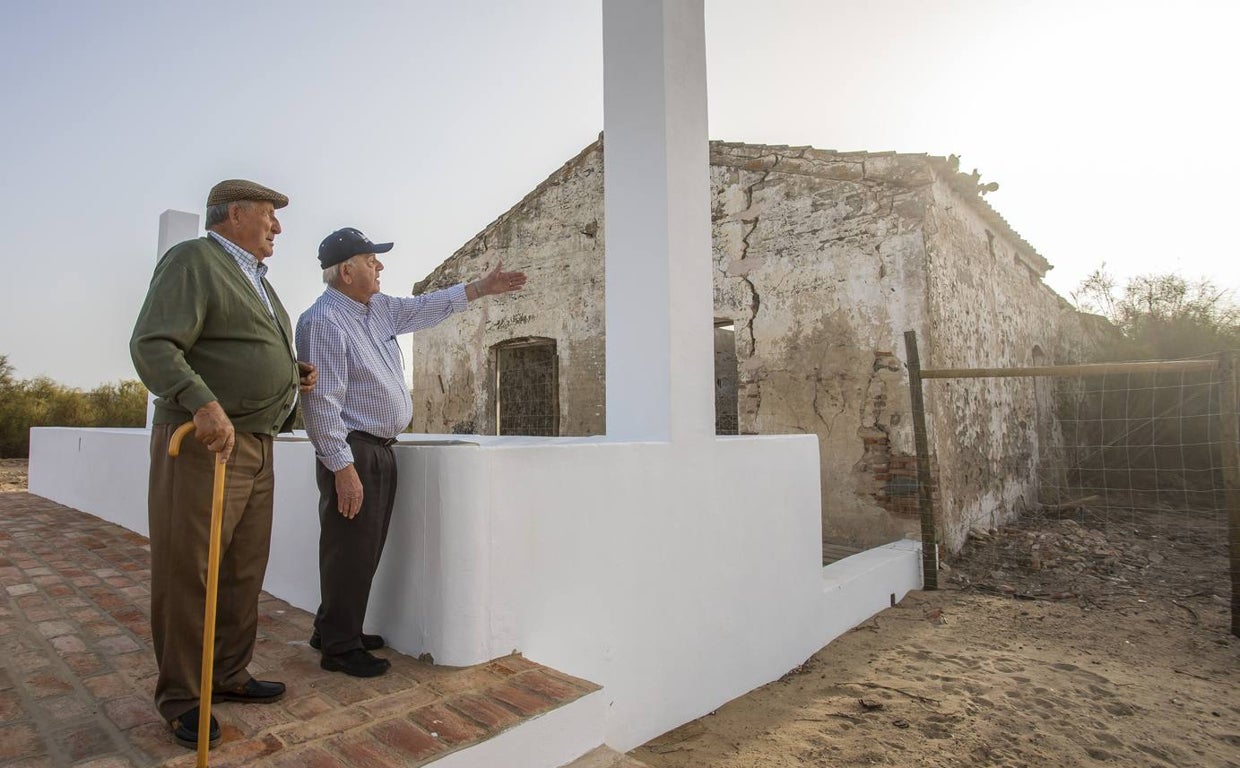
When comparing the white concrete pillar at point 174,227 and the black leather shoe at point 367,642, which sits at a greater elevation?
the white concrete pillar at point 174,227

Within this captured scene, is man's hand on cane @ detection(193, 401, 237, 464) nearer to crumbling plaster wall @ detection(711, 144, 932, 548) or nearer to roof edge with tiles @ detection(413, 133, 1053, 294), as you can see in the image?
crumbling plaster wall @ detection(711, 144, 932, 548)

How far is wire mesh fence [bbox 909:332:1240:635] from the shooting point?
5.31 metres

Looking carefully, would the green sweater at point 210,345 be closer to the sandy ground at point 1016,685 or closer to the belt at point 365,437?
the belt at point 365,437

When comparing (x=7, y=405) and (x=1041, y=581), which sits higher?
(x=7, y=405)

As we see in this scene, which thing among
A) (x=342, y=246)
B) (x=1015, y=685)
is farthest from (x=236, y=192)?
(x=1015, y=685)

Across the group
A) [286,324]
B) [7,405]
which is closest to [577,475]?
[286,324]

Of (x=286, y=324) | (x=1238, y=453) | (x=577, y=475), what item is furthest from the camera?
(x=1238, y=453)

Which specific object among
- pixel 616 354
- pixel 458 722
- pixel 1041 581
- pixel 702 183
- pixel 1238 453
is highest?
pixel 702 183

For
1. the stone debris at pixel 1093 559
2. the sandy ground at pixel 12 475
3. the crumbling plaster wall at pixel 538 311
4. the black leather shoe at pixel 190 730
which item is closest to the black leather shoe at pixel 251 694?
the black leather shoe at pixel 190 730

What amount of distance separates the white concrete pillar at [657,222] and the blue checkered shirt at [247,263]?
58.3 inches

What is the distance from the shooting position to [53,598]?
3.11 m

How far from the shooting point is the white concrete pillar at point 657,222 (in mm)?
3035

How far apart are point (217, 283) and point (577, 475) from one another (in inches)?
56.3

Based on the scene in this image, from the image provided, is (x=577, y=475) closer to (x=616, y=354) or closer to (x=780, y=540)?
(x=616, y=354)
